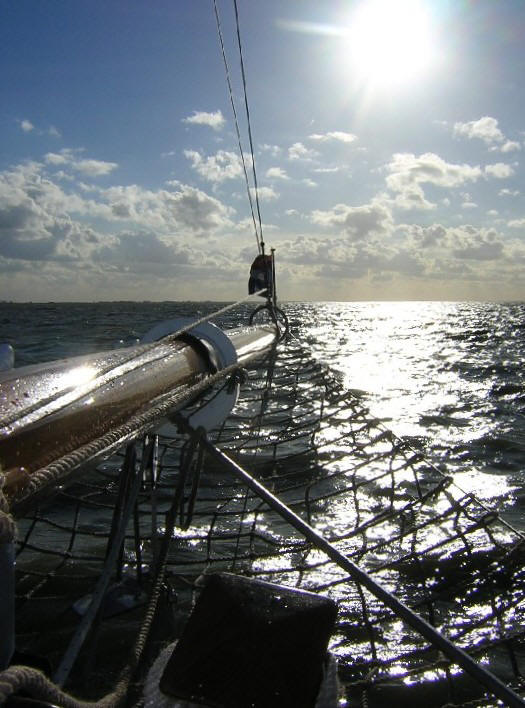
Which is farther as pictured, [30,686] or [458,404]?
[458,404]

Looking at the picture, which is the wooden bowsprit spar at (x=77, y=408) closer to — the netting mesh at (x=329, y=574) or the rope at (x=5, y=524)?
the rope at (x=5, y=524)

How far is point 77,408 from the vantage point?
168cm

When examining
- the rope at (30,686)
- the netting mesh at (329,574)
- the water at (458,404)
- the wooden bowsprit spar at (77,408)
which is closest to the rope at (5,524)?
the wooden bowsprit spar at (77,408)

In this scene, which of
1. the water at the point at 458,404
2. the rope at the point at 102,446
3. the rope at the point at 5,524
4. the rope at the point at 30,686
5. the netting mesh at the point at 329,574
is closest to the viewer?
the rope at the point at 30,686

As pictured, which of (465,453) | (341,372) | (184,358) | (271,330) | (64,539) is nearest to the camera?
(184,358)

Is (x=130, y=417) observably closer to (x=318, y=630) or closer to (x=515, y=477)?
(x=318, y=630)

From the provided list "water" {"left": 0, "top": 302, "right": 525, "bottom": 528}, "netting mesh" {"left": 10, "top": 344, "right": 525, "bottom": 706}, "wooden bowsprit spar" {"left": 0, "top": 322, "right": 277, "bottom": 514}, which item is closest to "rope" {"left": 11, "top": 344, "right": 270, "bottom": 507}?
"wooden bowsprit spar" {"left": 0, "top": 322, "right": 277, "bottom": 514}

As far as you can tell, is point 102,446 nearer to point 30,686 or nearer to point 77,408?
point 77,408

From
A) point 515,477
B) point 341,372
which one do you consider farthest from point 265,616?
point 341,372

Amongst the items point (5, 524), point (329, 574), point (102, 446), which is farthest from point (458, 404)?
point (5, 524)

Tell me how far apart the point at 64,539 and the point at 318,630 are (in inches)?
150

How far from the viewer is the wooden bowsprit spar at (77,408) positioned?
1.36m

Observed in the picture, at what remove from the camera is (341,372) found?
17.2m

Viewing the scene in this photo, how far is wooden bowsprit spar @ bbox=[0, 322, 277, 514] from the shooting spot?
1.36 m
